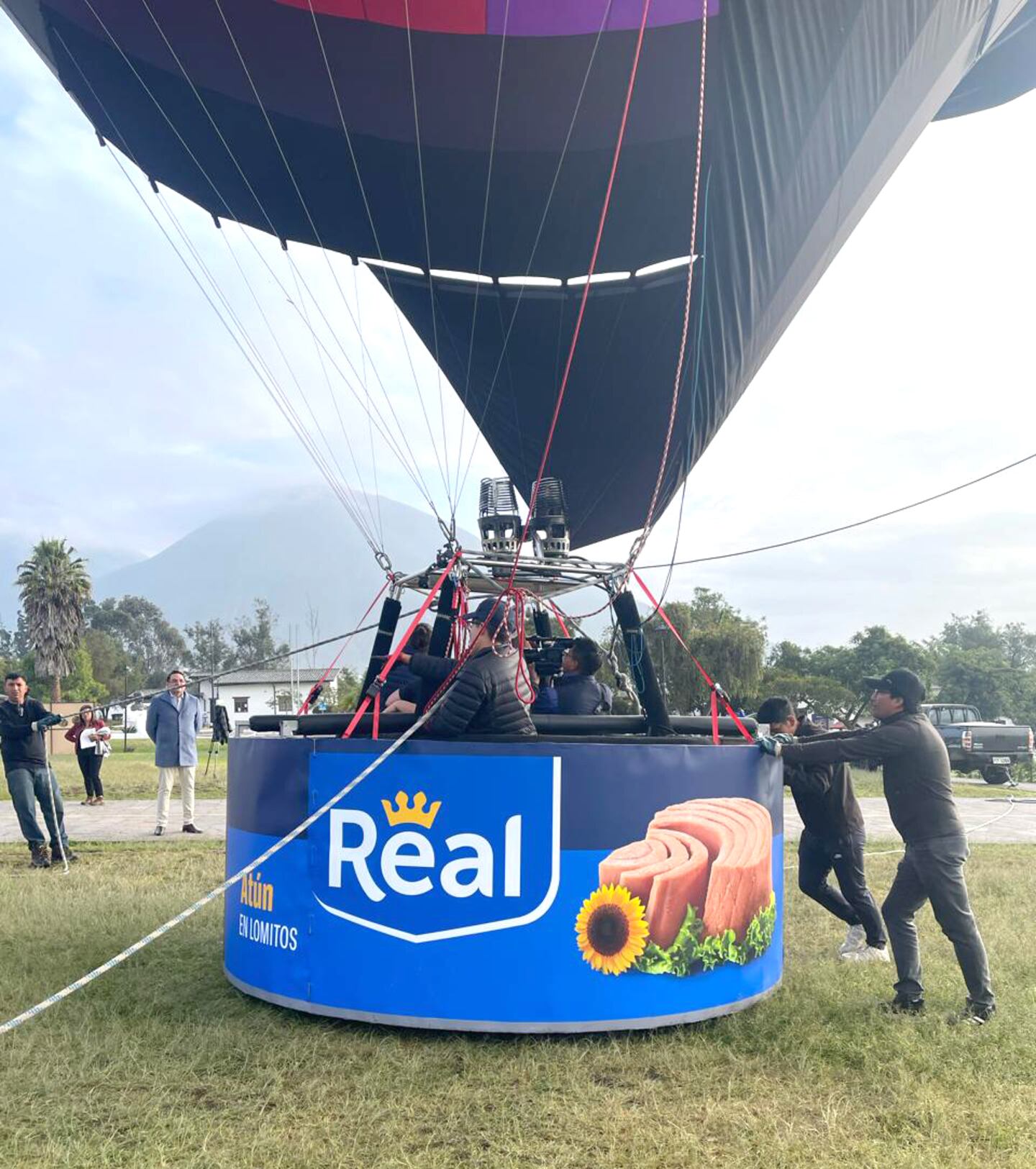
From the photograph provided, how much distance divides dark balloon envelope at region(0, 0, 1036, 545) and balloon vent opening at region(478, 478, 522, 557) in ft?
9.86

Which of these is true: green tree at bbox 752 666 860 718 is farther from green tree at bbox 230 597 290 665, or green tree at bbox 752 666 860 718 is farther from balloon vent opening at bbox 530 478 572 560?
green tree at bbox 230 597 290 665

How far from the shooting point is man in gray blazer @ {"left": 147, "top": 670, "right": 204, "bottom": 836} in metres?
10.6

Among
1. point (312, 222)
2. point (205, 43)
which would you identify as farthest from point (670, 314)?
point (205, 43)

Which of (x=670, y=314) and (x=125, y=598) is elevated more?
(x=125, y=598)

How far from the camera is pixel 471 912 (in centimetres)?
417

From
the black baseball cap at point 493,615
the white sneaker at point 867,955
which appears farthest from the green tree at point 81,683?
the white sneaker at point 867,955

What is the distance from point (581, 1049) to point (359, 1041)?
35.3 inches

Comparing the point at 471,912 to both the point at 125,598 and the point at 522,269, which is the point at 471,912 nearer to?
the point at 522,269

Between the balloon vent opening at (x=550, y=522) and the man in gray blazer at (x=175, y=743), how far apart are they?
4.78 meters

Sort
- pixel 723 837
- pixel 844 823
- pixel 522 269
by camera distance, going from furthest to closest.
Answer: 1. pixel 522 269
2. pixel 844 823
3. pixel 723 837

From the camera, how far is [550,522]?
25.9 ft

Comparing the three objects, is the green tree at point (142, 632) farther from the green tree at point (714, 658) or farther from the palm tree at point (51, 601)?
the green tree at point (714, 658)

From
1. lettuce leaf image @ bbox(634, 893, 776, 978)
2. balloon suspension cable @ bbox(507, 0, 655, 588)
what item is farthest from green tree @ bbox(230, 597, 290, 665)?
lettuce leaf image @ bbox(634, 893, 776, 978)

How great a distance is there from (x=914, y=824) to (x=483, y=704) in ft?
7.03
